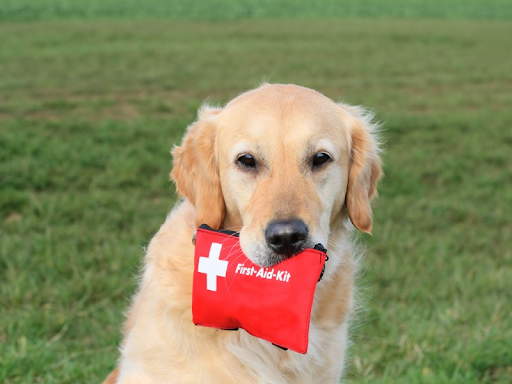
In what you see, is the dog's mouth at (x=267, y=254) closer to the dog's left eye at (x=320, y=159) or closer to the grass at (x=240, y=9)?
the dog's left eye at (x=320, y=159)

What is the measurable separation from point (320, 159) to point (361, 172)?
31 cm

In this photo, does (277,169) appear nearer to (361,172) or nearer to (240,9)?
(361,172)

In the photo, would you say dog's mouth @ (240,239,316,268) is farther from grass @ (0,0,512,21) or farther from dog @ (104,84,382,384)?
grass @ (0,0,512,21)

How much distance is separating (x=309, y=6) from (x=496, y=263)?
28.5m

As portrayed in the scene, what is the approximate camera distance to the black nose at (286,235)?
250 cm

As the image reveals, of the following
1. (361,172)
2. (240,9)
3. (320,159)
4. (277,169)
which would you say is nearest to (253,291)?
(277,169)

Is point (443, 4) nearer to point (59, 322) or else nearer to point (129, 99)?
point (129, 99)

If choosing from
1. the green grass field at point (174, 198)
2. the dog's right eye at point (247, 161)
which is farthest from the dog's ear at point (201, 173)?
the green grass field at point (174, 198)

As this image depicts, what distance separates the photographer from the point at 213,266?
260 cm

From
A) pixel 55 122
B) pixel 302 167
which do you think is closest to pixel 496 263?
pixel 302 167

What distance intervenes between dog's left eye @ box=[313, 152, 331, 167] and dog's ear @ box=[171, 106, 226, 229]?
46cm

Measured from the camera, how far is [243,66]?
14297mm

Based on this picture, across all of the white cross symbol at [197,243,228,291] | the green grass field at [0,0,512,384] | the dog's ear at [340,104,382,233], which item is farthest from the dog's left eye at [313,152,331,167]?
the green grass field at [0,0,512,384]

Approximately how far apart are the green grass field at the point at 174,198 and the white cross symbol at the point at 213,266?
55.8 inches
